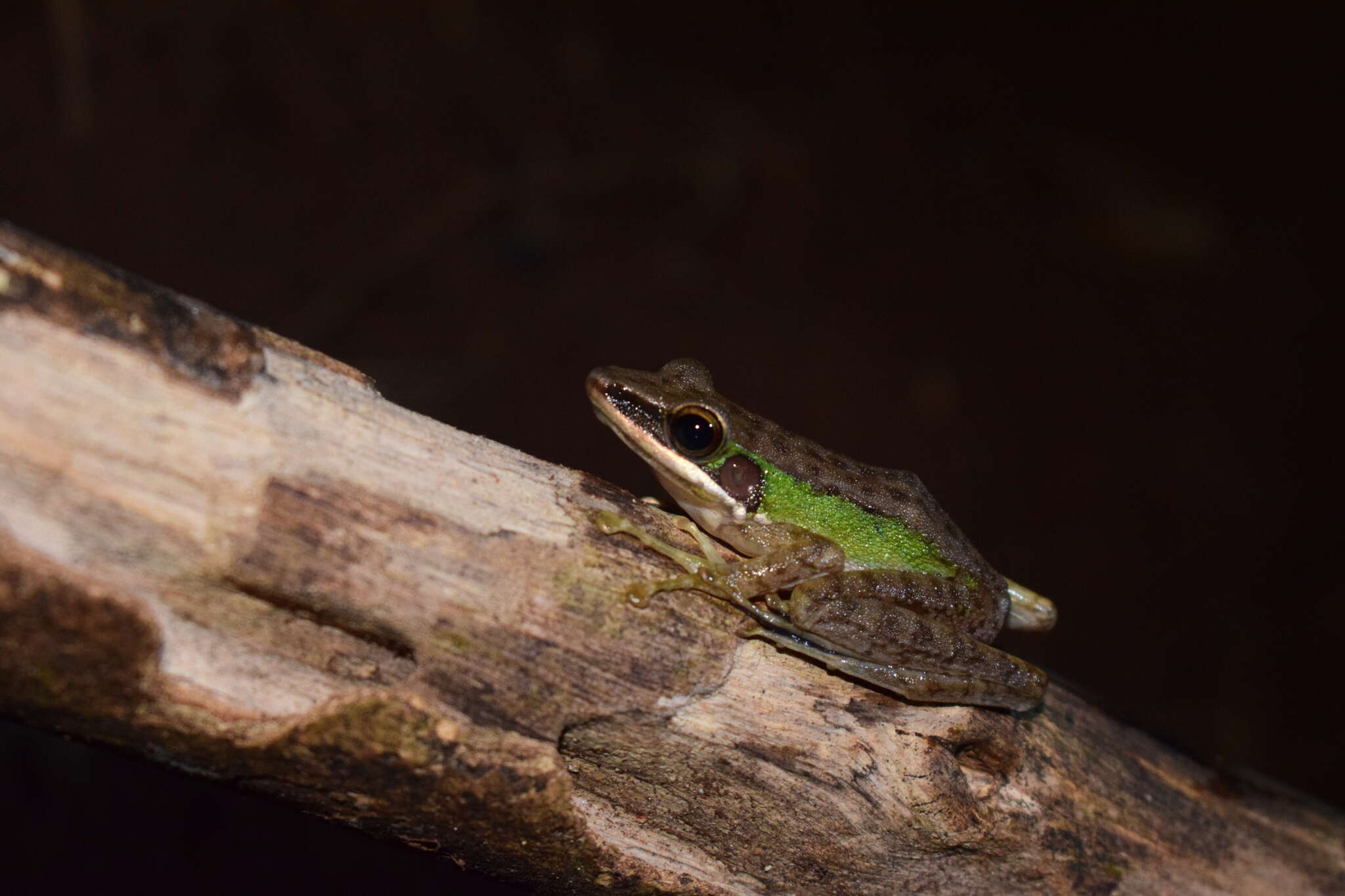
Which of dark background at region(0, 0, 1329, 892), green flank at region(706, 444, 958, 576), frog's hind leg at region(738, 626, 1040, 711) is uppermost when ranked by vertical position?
dark background at region(0, 0, 1329, 892)

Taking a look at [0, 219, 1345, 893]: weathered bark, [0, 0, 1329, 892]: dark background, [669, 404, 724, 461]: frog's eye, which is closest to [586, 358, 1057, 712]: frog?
[669, 404, 724, 461]: frog's eye

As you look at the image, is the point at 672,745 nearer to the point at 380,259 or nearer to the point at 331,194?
the point at 380,259

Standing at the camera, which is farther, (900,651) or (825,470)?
(825,470)

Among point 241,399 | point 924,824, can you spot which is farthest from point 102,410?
point 924,824

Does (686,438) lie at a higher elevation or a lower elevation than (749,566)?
higher

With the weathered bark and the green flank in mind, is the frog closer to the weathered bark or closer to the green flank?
the green flank

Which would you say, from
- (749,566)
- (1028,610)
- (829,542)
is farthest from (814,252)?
(749,566)

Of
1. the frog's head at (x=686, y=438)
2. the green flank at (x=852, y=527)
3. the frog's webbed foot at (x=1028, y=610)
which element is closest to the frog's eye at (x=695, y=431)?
the frog's head at (x=686, y=438)

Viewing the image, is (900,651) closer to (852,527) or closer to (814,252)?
(852,527)
